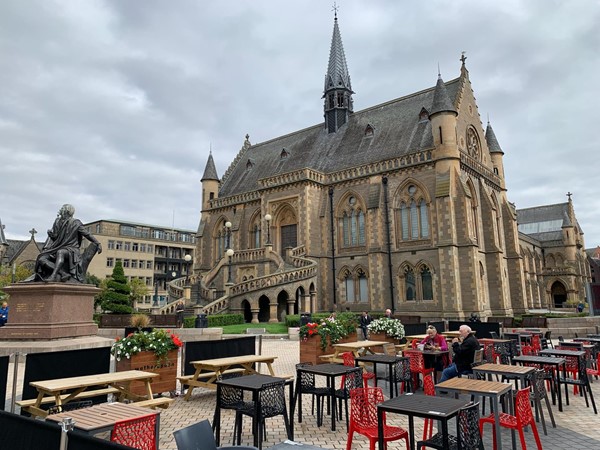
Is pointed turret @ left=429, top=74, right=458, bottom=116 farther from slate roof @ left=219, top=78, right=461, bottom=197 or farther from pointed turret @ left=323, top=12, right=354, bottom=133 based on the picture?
pointed turret @ left=323, top=12, right=354, bottom=133

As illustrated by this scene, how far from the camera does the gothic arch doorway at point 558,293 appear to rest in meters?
63.6

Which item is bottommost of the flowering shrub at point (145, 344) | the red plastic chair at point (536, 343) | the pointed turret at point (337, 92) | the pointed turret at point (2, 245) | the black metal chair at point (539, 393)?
the black metal chair at point (539, 393)

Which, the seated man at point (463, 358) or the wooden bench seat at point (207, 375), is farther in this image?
the wooden bench seat at point (207, 375)

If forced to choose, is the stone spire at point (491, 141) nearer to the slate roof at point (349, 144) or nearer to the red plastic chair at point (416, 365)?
the slate roof at point (349, 144)

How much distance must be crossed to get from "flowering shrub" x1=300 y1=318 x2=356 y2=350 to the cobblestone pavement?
362cm

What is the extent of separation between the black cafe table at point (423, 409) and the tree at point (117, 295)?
96.0ft

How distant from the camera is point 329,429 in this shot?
24.5 feet

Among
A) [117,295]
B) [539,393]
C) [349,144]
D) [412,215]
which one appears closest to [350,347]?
[539,393]

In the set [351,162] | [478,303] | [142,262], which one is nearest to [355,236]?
[351,162]

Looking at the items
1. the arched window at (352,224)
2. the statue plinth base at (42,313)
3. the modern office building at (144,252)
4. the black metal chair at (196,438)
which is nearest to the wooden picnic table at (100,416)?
the black metal chair at (196,438)

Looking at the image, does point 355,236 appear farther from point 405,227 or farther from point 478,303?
point 478,303

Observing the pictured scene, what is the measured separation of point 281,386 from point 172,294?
32565mm

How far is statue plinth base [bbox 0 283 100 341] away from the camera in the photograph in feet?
45.1

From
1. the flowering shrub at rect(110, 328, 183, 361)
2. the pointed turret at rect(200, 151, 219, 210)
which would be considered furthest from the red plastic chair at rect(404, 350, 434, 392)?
the pointed turret at rect(200, 151, 219, 210)
